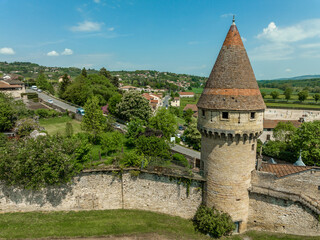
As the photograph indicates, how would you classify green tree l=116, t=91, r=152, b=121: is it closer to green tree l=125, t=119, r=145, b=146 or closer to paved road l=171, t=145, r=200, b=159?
green tree l=125, t=119, r=145, b=146

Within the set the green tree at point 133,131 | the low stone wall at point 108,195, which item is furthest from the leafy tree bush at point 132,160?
the green tree at point 133,131

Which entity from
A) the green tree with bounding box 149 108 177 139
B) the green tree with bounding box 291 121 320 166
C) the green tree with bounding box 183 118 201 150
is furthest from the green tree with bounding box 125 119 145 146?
the green tree with bounding box 291 121 320 166

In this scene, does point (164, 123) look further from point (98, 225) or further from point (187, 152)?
point (98, 225)

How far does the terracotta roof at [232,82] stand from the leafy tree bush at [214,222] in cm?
844

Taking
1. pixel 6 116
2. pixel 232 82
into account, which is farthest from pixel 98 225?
pixel 6 116

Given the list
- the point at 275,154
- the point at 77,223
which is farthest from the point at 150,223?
the point at 275,154

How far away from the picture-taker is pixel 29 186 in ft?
57.2

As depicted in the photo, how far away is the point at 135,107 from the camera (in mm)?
46312

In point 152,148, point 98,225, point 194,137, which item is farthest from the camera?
point 194,137

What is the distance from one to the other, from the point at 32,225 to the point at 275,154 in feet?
120

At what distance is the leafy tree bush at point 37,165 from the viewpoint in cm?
1664

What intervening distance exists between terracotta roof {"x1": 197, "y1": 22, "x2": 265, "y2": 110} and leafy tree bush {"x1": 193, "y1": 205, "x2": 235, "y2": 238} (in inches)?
332

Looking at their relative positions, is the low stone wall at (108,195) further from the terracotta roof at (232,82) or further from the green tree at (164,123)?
the green tree at (164,123)

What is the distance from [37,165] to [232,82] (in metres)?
16.6
